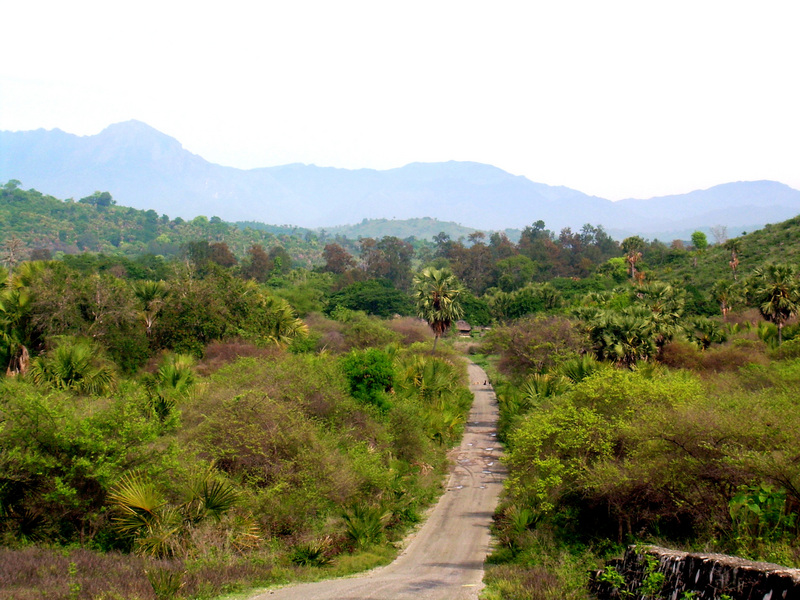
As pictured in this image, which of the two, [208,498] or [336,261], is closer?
[208,498]

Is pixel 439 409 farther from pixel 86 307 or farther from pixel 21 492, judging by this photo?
pixel 21 492

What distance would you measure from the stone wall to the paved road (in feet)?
12.9

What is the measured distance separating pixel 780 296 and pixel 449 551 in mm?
29596

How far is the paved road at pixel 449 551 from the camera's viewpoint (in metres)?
12.4

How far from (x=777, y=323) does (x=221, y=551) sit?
122ft

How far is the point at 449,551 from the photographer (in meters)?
18.3

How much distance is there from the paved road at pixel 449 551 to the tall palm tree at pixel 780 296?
19.0 metres

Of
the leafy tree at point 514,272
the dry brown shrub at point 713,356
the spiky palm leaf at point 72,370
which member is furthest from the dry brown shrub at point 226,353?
the leafy tree at point 514,272

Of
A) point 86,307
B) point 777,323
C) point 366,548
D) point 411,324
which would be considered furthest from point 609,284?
point 366,548

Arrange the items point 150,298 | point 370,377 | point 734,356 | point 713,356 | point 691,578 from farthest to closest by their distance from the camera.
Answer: point 150,298 → point 713,356 → point 734,356 → point 370,377 → point 691,578

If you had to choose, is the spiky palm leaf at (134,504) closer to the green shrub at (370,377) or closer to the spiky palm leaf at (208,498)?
the spiky palm leaf at (208,498)

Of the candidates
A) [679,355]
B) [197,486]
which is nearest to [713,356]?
[679,355]

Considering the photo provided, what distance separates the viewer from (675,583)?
8.36 meters

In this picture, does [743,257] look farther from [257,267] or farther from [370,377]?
[370,377]
